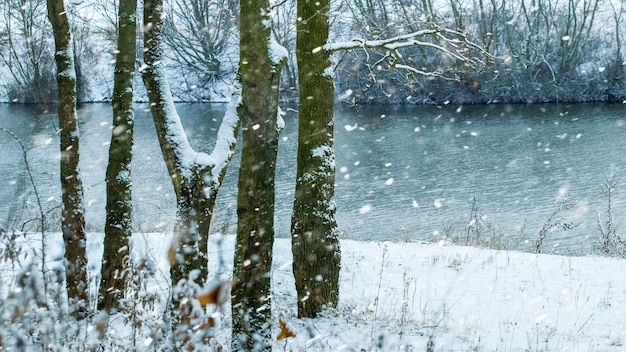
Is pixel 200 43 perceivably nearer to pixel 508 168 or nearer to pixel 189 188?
pixel 508 168

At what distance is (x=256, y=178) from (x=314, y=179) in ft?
6.86

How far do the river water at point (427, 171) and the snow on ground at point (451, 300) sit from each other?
6.54ft

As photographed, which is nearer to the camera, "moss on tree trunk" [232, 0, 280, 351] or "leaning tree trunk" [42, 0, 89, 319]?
"moss on tree trunk" [232, 0, 280, 351]

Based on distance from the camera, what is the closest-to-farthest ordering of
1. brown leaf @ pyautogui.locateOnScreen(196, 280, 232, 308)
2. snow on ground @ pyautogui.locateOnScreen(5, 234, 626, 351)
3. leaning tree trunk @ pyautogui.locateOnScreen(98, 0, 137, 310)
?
brown leaf @ pyautogui.locateOnScreen(196, 280, 232, 308)
snow on ground @ pyautogui.locateOnScreen(5, 234, 626, 351)
leaning tree trunk @ pyautogui.locateOnScreen(98, 0, 137, 310)

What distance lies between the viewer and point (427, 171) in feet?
70.9

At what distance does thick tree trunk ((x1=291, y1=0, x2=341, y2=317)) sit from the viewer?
269 inches

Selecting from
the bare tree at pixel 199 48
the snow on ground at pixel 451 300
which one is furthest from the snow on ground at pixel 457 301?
the bare tree at pixel 199 48

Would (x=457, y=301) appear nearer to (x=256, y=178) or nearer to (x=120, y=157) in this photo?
(x=256, y=178)

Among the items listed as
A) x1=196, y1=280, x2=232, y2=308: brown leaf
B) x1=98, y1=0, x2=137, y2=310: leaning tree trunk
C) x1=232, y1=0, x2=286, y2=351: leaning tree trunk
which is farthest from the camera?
x1=98, y1=0, x2=137, y2=310: leaning tree trunk

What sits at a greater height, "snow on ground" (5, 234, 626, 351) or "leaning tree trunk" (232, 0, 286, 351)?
"leaning tree trunk" (232, 0, 286, 351)

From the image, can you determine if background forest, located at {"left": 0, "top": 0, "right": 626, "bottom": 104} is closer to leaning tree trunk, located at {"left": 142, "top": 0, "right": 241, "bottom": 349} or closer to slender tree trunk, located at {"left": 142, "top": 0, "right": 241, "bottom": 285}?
slender tree trunk, located at {"left": 142, "top": 0, "right": 241, "bottom": 285}

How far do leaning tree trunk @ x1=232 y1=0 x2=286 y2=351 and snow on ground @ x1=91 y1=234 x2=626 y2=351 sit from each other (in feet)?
1.96

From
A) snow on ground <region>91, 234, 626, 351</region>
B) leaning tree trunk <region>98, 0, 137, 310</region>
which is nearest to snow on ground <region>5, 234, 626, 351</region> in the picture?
snow on ground <region>91, 234, 626, 351</region>

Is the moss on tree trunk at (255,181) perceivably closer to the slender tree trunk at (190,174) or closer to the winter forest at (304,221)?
the winter forest at (304,221)
